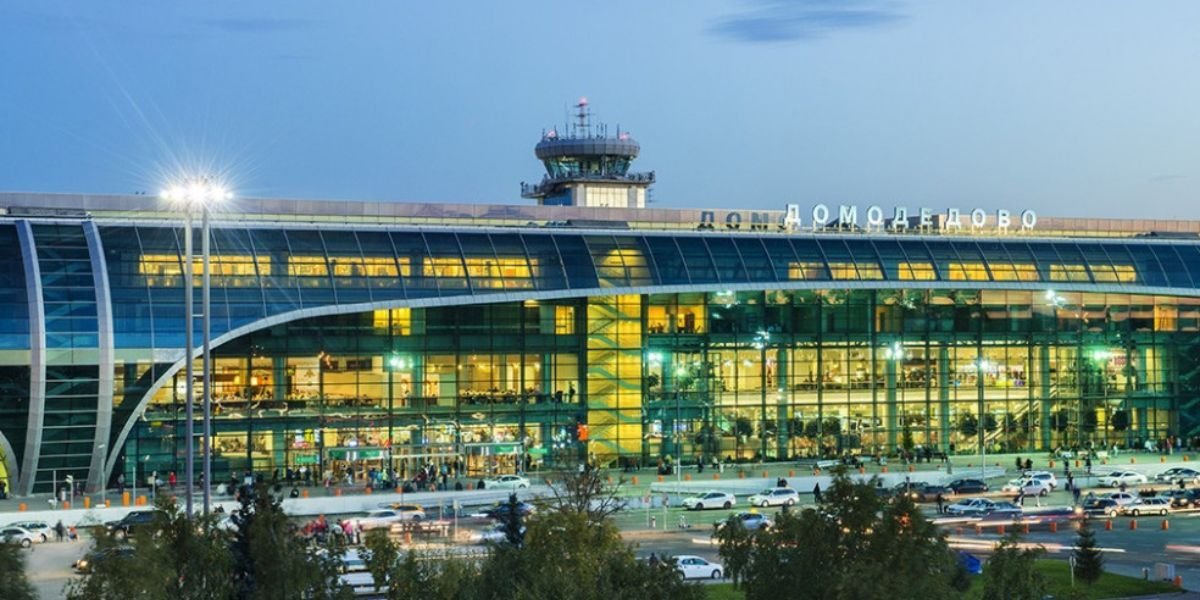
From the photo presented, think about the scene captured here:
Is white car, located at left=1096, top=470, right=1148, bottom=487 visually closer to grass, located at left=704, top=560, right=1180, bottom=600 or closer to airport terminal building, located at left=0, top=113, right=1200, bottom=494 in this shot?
airport terminal building, located at left=0, top=113, right=1200, bottom=494

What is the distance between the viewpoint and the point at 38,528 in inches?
3383

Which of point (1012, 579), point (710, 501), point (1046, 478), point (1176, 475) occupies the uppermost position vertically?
point (1012, 579)

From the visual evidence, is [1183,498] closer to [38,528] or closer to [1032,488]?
[1032,488]

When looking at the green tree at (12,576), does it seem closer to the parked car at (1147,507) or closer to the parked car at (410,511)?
the parked car at (410,511)

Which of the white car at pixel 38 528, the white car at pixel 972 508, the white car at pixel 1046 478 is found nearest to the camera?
the white car at pixel 38 528

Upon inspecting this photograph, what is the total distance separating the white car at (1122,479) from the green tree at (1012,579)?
236 ft

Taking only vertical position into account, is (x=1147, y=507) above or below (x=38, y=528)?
below

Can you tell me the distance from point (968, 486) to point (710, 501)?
16.8 meters

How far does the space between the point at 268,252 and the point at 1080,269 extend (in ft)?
179

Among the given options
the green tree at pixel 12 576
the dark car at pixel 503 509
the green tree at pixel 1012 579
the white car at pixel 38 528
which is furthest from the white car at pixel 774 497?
the green tree at pixel 12 576

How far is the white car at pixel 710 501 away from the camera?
100m

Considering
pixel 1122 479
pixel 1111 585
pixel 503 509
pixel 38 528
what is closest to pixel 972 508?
pixel 1122 479

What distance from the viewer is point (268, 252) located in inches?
4237

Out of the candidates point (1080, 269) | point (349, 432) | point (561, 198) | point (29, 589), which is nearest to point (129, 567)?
point (29, 589)
